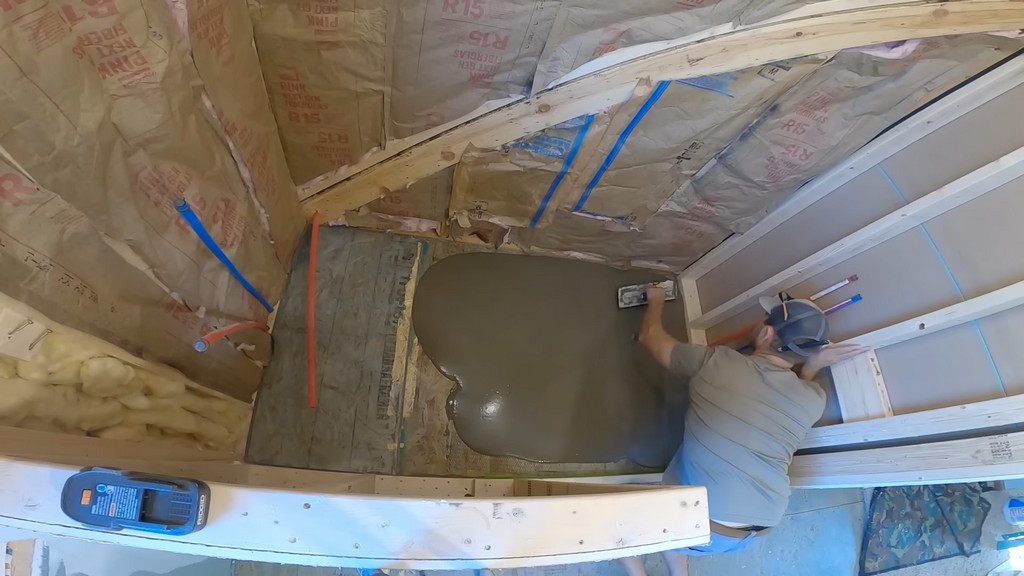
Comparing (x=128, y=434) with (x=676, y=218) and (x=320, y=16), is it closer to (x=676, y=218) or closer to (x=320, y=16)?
(x=320, y=16)

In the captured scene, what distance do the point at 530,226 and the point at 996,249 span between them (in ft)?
4.79

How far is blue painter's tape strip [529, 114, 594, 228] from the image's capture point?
1667 millimetres

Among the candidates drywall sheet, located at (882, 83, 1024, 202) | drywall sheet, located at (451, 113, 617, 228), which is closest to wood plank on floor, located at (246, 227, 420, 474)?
drywall sheet, located at (451, 113, 617, 228)

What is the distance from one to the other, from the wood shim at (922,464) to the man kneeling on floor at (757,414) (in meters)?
0.12

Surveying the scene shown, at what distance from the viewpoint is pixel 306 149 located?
5.55ft

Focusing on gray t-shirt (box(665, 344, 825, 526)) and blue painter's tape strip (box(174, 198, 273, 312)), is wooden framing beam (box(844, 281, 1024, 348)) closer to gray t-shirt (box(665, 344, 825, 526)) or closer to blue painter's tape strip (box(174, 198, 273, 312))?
gray t-shirt (box(665, 344, 825, 526))

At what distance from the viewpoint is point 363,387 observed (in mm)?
2062

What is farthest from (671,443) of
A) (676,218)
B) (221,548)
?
(221,548)

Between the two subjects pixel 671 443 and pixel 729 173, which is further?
pixel 671 443

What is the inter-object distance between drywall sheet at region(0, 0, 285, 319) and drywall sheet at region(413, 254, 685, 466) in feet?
3.41

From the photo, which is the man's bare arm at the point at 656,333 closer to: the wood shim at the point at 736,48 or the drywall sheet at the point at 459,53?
the wood shim at the point at 736,48

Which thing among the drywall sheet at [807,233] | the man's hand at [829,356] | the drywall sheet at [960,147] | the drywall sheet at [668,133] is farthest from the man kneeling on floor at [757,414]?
the drywall sheet at [668,133]

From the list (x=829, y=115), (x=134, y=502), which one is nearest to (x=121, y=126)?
(x=134, y=502)

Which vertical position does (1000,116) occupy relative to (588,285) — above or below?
above
